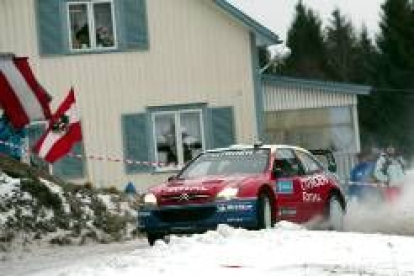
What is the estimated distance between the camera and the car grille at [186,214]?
15555mm

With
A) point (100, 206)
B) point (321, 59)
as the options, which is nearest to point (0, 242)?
point (100, 206)

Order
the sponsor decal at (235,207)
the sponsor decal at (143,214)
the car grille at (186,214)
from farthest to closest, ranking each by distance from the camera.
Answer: the sponsor decal at (143,214), the car grille at (186,214), the sponsor decal at (235,207)

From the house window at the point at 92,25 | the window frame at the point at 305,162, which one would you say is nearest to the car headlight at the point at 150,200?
the window frame at the point at 305,162

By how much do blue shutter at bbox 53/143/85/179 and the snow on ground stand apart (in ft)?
46.9

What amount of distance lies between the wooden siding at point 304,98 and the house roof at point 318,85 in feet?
0.45

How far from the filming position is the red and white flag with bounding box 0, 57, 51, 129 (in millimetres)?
22828

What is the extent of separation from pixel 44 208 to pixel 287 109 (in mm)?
13184

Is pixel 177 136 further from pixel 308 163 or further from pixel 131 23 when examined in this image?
pixel 308 163

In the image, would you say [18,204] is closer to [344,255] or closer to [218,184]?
[218,184]

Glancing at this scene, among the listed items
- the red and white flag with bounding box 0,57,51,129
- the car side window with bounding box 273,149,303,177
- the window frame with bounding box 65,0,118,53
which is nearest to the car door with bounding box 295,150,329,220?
the car side window with bounding box 273,149,303,177

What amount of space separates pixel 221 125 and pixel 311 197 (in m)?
12.0

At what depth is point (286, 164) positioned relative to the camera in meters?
17.5

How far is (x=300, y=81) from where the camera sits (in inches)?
1236

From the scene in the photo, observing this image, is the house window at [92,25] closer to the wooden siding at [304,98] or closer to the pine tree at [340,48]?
the wooden siding at [304,98]
